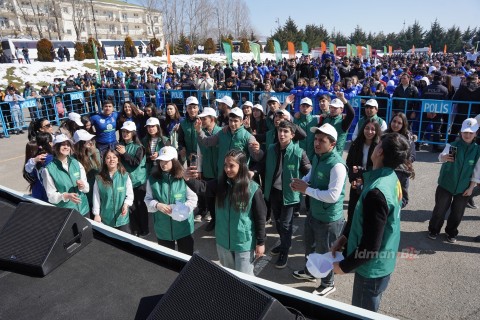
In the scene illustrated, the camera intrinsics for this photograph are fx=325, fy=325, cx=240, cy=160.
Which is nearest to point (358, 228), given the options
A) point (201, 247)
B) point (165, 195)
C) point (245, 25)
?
point (165, 195)

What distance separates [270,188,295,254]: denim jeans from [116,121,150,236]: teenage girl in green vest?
205 cm

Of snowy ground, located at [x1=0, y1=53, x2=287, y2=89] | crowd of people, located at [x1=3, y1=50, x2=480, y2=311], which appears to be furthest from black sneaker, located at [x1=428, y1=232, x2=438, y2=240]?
snowy ground, located at [x1=0, y1=53, x2=287, y2=89]

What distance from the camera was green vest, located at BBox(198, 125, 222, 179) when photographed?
5.13 m

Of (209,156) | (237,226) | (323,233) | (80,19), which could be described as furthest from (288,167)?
(80,19)

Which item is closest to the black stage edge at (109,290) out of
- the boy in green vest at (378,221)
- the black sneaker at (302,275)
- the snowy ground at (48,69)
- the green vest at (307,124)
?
the boy in green vest at (378,221)

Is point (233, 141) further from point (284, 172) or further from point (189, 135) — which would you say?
point (189, 135)

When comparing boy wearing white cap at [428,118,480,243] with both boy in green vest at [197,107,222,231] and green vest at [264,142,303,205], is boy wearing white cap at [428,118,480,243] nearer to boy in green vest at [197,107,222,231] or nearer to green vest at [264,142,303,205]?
green vest at [264,142,303,205]

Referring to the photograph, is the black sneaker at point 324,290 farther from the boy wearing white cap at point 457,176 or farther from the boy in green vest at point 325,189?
the boy wearing white cap at point 457,176

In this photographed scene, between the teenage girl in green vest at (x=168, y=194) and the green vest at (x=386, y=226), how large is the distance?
1858mm

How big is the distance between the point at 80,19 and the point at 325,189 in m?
72.0

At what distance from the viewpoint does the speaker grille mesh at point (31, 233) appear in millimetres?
2020

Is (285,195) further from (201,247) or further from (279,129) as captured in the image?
(201,247)

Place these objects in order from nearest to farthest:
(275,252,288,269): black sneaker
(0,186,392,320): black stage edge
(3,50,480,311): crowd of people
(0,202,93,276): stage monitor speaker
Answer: (0,186,392,320): black stage edge < (0,202,93,276): stage monitor speaker < (3,50,480,311): crowd of people < (275,252,288,269): black sneaker

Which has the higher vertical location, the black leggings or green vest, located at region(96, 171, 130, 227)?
green vest, located at region(96, 171, 130, 227)
